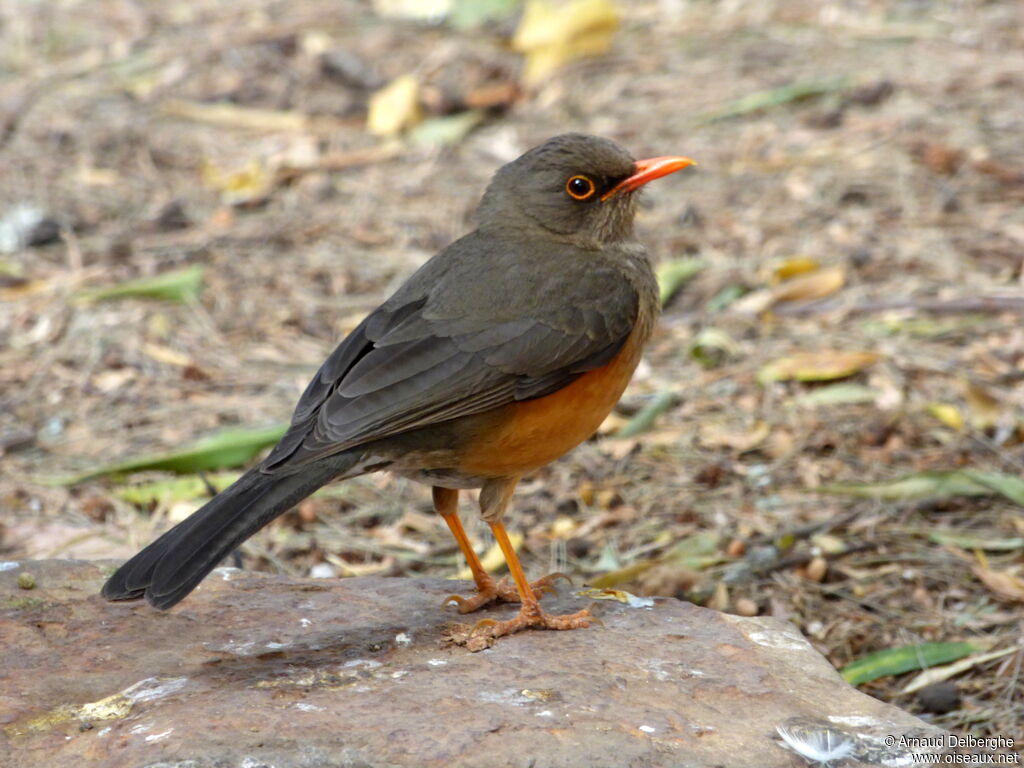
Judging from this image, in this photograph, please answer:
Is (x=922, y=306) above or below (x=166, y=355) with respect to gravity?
below

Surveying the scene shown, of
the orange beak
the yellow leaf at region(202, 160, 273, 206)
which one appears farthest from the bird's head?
the yellow leaf at region(202, 160, 273, 206)

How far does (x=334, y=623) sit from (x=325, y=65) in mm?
7887

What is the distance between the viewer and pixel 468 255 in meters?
5.04

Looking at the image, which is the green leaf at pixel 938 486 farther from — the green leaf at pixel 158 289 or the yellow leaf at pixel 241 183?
the yellow leaf at pixel 241 183

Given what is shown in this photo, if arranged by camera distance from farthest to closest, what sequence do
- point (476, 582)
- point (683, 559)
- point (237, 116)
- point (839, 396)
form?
point (237, 116), point (839, 396), point (683, 559), point (476, 582)

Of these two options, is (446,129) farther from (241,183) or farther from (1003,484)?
(1003,484)

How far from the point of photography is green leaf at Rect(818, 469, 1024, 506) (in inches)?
229

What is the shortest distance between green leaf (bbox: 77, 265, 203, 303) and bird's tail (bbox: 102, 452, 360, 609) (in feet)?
13.3

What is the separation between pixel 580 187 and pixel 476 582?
5.33ft

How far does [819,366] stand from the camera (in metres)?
7.03

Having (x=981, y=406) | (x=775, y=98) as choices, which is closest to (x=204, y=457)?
(x=981, y=406)

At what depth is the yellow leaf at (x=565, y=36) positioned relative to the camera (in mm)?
11195

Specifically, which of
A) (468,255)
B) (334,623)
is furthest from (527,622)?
(468,255)

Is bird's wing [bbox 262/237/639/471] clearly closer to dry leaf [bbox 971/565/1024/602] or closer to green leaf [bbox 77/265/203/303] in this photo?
dry leaf [bbox 971/565/1024/602]
